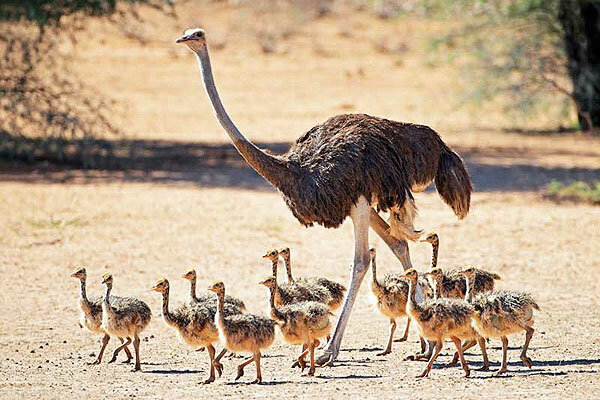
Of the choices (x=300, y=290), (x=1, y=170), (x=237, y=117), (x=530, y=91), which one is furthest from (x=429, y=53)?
(x=300, y=290)

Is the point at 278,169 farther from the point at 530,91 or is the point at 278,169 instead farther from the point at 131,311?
the point at 530,91

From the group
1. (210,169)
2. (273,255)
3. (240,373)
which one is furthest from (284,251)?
(210,169)

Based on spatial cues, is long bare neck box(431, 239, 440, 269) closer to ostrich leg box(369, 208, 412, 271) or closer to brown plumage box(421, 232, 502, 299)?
brown plumage box(421, 232, 502, 299)

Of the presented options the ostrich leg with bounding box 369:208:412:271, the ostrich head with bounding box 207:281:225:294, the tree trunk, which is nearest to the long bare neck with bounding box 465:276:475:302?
the ostrich leg with bounding box 369:208:412:271

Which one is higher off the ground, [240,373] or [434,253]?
[434,253]

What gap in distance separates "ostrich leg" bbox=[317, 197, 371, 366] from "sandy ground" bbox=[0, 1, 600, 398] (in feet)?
0.46

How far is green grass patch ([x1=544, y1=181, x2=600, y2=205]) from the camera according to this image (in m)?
14.3

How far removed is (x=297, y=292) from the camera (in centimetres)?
812

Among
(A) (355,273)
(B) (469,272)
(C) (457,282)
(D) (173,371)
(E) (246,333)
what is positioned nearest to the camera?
(E) (246,333)

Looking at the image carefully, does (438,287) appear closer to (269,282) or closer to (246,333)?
(269,282)

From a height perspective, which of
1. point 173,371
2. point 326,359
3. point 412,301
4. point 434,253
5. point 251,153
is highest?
point 251,153

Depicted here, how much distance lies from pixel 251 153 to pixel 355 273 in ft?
3.84

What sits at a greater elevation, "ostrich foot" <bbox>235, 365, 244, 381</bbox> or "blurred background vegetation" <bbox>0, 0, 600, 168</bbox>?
"blurred background vegetation" <bbox>0, 0, 600, 168</bbox>

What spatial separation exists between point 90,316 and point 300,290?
157cm
